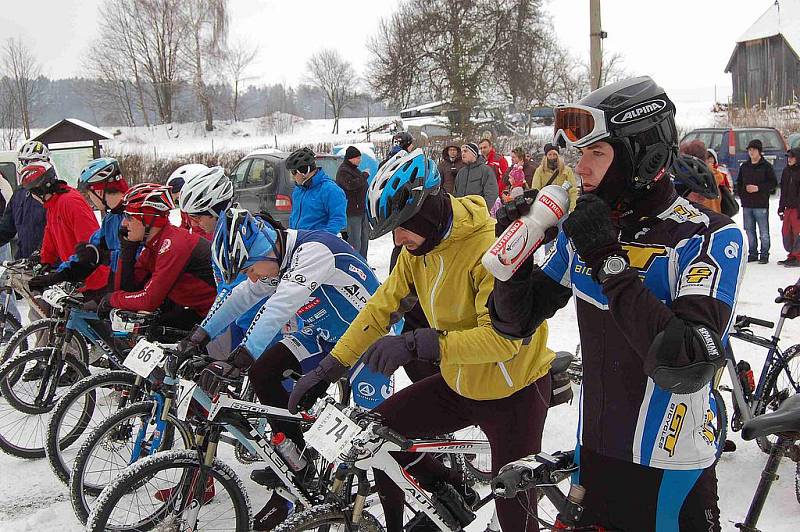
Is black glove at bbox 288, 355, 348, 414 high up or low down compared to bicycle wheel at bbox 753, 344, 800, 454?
up

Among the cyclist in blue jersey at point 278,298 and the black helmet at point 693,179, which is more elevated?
the black helmet at point 693,179

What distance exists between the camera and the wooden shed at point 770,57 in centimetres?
4225

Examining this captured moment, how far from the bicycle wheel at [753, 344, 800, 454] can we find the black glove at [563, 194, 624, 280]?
328cm

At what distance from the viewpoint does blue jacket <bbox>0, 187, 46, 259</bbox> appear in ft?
22.6

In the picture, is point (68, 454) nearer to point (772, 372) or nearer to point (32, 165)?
point (32, 165)

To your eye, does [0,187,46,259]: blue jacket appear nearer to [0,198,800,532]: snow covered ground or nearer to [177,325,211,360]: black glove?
[0,198,800,532]: snow covered ground

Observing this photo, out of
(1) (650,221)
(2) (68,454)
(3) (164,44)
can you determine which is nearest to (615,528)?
(1) (650,221)

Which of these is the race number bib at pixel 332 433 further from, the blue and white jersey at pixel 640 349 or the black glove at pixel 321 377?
the blue and white jersey at pixel 640 349

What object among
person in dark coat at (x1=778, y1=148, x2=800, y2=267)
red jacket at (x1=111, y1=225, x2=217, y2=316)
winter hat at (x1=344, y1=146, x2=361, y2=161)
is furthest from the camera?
person in dark coat at (x1=778, y1=148, x2=800, y2=267)

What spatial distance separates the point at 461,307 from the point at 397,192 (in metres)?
0.54

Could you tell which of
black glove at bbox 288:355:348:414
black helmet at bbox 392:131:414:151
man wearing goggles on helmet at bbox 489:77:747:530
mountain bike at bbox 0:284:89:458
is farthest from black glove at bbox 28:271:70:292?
man wearing goggles on helmet at bbox 489:77:747:530

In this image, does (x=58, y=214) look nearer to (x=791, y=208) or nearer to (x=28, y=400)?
(x=28, y=400)

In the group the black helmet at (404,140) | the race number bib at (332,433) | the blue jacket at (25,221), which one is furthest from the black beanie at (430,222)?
the black helmet at (404,140)

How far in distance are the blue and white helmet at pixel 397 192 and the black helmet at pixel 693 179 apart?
1.31 meters
